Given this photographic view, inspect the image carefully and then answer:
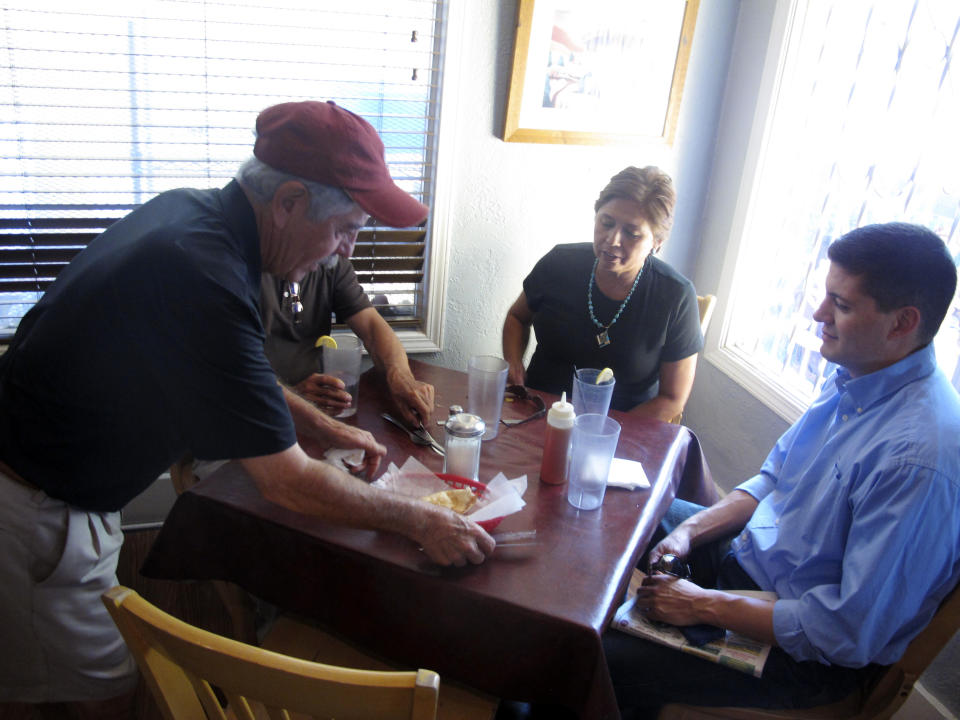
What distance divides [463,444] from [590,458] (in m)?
0.26

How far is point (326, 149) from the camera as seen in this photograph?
3.87ft

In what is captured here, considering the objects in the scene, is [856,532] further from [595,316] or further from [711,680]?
[595,316]

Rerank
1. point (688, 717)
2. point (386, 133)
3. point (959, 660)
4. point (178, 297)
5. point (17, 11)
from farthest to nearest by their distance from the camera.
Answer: point (386, 133)
point (17, 11)
point (959, 660)
point (688, 717)
point (178, 297)

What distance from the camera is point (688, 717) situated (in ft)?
4.48

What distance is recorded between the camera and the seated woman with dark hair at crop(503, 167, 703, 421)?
1996mm

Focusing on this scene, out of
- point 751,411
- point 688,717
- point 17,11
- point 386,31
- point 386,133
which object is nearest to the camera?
point 688,717

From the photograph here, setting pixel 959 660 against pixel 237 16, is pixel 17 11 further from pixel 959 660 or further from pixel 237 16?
pixel 959 660

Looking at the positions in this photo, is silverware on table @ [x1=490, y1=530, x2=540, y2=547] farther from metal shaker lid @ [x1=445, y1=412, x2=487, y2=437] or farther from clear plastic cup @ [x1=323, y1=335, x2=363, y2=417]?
clear plastic cup @ [x1=323, y1=335, x2=363, y2=417]

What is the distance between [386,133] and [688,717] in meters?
1.94

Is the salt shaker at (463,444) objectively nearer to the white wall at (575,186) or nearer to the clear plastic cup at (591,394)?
the clear plastic cup at (591,394)

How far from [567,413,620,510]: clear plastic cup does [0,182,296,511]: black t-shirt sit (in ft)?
1.81

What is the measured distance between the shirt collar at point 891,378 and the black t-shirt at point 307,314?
1401 mm

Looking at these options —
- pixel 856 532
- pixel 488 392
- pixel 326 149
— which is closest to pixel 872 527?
pixel 856 532

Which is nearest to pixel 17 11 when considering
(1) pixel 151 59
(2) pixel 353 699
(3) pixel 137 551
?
(1) pixel 151 59
